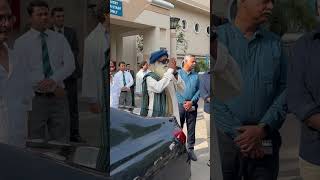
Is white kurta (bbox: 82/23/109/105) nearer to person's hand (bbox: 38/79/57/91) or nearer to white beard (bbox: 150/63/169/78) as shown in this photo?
person's hand (bbox: 38/79/57/91)

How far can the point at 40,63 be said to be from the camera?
4059 mm

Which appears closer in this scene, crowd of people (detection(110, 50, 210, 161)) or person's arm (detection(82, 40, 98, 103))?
person's arm (detection(82, 40, 98, 103))

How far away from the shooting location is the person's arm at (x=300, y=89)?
10.5 feet

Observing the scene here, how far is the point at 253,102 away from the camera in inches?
136

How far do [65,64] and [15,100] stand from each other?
50 cm

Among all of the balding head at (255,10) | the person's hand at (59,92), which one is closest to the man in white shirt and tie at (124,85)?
the person's hand at (59,92)

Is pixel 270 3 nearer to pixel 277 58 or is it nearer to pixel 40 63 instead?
pixel 277 58

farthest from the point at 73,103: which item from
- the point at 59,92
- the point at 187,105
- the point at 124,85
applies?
the point at 124,85

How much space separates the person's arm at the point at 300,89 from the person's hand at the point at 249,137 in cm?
27

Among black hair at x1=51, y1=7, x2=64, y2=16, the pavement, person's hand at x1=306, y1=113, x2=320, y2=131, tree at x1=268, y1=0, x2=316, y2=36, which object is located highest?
black hair at x1=51, y1=7, x2=64, y2=16

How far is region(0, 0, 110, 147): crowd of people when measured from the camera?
155 inches

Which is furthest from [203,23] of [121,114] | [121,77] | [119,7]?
[121,114]

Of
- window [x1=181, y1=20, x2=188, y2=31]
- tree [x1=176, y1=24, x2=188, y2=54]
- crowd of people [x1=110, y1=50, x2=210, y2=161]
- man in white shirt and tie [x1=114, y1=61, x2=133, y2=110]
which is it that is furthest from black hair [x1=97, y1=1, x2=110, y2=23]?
window [x1=181, y1=20, x2=188, y2=31]

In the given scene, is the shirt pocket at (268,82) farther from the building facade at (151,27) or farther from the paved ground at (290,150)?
the building facade at (151,27)
